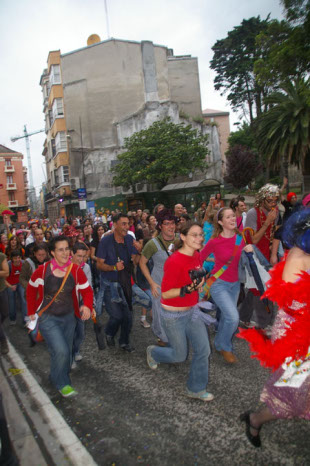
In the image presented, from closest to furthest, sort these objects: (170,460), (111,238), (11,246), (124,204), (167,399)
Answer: (170,460) < (167,399) < (111,238) < (11,246) < (124,204)

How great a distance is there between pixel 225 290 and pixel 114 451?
2.36m

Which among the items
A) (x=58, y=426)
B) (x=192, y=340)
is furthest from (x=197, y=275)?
(x=58, y=426)

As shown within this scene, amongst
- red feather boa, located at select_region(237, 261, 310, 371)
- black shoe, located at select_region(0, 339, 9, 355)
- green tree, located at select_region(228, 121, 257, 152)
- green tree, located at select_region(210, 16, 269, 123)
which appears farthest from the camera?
green tree, located at select_region(228, 121, 257, 152)

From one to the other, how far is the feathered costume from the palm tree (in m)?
22.9

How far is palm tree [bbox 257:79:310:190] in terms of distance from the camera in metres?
23.3

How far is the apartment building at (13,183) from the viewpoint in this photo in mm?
67500

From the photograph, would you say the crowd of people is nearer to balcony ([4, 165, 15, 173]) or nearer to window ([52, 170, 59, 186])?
window ([52, 170, 59, 186])

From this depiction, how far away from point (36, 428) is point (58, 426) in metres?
0.24

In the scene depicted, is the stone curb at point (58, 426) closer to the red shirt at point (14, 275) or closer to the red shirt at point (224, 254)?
the red shirt at point (224, 254)

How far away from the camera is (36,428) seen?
3.50m

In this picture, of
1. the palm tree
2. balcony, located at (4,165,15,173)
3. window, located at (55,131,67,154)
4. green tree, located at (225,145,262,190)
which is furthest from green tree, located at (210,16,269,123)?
balcony, located at (4,165,15,173)

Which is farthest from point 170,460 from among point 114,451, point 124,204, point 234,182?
point 234,182

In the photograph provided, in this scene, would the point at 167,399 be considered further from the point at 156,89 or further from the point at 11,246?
the point at 156,89

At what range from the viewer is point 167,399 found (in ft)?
12.4
